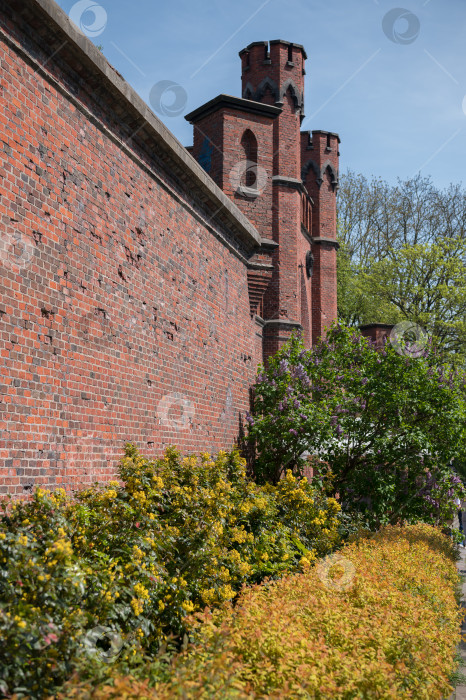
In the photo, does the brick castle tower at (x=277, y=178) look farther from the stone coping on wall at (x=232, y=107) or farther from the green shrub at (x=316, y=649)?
the green shrub at (x=316, y=649)

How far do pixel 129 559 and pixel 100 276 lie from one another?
9.78ft

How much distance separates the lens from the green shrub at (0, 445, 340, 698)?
A: 3.30 m

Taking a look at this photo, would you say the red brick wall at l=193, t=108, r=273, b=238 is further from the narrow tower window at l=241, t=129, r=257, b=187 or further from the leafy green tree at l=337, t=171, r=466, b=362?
the leafy green tree at l=337, t=171, r=466, b=362

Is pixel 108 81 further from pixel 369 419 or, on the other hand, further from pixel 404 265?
pixel 404 265

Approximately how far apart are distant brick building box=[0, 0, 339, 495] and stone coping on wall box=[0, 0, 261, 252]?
0.02m

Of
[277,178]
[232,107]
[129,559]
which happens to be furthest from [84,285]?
[277,178]

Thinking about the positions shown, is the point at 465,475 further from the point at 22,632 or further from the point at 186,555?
the point at 22,632

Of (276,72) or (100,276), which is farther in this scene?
(276,72)

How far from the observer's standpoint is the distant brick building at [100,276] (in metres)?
5.26

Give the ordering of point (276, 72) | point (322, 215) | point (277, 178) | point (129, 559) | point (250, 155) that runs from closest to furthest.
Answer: point (129, 559)
point (250, 155)
point (277, 178)
point (276, 72)
point (322, 215)

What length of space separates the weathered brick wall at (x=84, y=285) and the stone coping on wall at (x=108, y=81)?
49mm

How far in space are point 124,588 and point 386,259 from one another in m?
29.4

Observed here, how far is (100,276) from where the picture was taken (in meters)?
6.60

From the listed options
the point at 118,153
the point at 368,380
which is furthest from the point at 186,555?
the point at 368,380
